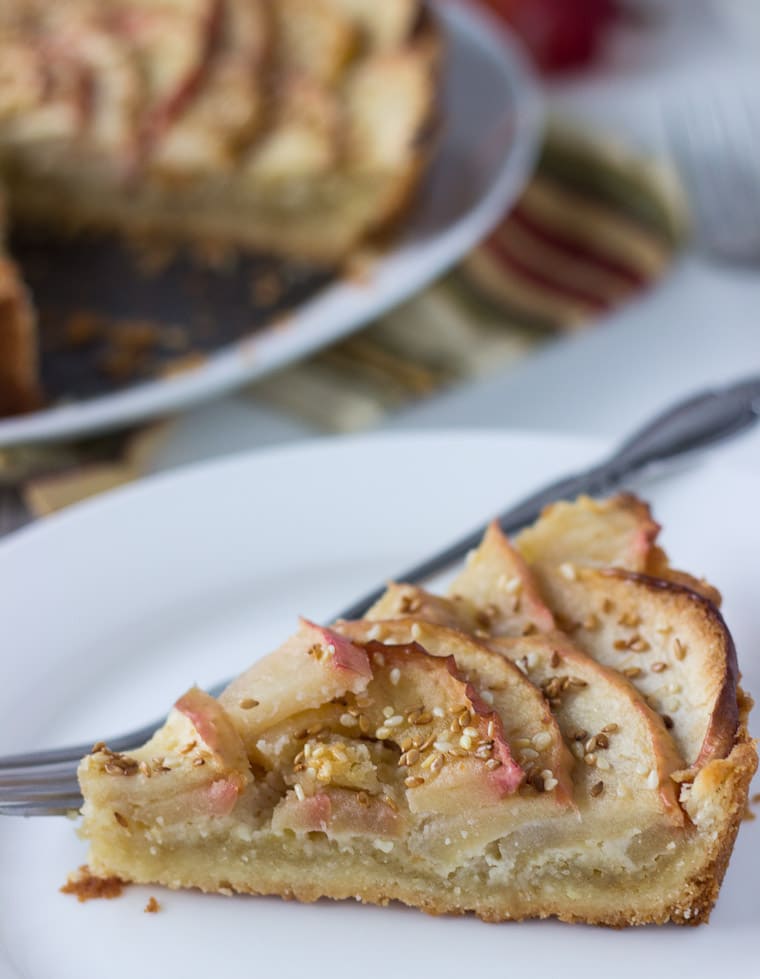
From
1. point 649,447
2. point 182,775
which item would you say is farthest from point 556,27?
point 182,775

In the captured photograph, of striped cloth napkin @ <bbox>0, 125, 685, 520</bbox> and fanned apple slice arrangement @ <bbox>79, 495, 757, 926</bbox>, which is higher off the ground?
striped cloth napkin @ <bbox>0, 125, 685, 520</bbox>

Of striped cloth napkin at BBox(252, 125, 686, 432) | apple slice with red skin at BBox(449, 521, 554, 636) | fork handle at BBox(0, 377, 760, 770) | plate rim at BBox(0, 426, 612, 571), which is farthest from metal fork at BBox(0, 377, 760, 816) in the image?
striped cloth napkin at BBox(252, 125, 686, 432)

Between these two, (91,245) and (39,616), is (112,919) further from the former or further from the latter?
(91,245)

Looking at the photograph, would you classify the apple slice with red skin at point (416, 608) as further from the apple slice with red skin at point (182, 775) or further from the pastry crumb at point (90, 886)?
the pastry crumb at point (90, 886)

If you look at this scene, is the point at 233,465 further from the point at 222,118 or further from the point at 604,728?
Answer: the point at 222,118

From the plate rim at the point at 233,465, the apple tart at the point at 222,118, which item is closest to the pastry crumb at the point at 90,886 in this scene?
the plate rim at the point at 233,465

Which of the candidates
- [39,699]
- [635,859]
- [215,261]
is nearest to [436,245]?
[215,261]

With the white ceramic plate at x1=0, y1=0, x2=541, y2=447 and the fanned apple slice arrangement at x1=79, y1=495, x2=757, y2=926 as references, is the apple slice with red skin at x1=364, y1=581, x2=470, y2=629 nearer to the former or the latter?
the fanned apple slice arrangement at x1=79, y1=495, x2=757, y2=926
